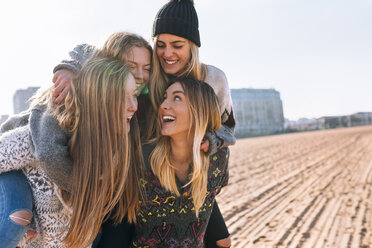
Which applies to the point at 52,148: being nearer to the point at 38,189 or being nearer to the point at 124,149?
the point at 38,189

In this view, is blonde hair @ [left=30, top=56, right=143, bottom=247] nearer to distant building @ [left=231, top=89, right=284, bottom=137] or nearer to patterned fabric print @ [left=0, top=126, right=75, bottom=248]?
patterned fabric print @ [left=0, top=126, right=75, bottom=248]

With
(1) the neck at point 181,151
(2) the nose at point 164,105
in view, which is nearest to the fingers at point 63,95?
(2) the nose at point 164,105

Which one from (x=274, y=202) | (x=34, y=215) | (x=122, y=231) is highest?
(x=34, y=215)

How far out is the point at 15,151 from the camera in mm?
2109

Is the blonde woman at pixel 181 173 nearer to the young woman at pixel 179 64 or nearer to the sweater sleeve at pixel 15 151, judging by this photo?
the young woman at pixel 179 64

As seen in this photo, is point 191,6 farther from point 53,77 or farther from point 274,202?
point 274,202

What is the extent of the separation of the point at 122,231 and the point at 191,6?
210 centimetres

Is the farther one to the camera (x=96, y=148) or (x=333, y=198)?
(x=333, y=198)

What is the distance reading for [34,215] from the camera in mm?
2201

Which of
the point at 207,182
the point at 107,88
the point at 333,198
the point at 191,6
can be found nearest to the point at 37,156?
the point at 107,88

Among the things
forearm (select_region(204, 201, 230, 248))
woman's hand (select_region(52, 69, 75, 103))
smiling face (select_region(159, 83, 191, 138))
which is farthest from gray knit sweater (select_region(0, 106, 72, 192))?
forearm (select_region(204, 201, 230, 248))

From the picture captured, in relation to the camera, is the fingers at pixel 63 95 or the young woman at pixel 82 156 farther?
the fingers at pixel 63 95

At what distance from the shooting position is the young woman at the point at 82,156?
213 centimetres

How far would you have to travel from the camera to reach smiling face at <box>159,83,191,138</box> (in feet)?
8.77
